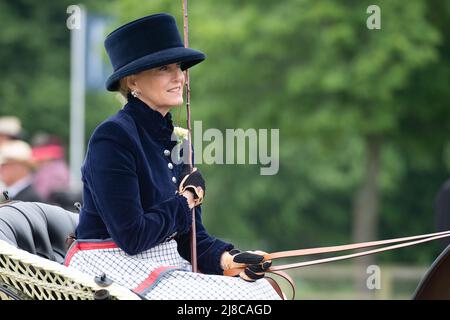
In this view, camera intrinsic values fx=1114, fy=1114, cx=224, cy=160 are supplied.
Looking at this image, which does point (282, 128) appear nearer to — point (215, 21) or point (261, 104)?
point (261, 104)

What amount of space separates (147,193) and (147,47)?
549 mm

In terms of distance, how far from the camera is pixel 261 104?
14547 mm

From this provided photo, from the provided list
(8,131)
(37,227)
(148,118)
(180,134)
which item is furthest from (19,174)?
(148,118)

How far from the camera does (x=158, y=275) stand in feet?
13.1

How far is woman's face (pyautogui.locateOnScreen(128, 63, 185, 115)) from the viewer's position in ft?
14.0

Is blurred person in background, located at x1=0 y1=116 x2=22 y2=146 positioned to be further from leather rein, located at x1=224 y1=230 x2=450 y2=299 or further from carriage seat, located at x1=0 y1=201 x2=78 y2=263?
leather rein, located at x1=224 y1=230 x2=450 y2=299

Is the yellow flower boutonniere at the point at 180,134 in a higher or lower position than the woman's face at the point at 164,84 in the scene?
lower

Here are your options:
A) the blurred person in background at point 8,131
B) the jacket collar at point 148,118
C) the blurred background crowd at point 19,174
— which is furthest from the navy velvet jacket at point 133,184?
the blurred person in background at point 8,131

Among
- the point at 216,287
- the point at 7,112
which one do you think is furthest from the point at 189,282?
the point at 7,112

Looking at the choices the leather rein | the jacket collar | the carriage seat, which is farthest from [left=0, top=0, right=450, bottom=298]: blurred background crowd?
the leather rein

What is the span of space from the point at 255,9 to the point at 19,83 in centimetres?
1163

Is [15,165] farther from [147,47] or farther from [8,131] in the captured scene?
[147,47]

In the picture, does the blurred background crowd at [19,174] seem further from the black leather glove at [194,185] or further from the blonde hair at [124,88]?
the black leather glove at [194,185]

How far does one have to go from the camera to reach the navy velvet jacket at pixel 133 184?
3990 millimetres
